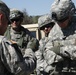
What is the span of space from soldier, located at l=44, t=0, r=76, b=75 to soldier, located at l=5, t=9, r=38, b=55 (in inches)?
62.7

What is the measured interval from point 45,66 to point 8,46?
2660 mm

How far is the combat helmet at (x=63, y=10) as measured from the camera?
551 centimetres

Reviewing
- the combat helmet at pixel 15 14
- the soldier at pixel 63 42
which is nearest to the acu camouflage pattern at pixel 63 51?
the soldier at pixel 63 42

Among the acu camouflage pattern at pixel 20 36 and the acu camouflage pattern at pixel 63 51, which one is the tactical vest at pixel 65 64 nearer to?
the acu camouflage pattern at pixel 63 51

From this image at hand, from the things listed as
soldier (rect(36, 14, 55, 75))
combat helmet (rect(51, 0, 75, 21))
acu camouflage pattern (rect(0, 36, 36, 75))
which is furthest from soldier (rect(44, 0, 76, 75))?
acu camouflage pattern (rect(0, 36, 36, 75))

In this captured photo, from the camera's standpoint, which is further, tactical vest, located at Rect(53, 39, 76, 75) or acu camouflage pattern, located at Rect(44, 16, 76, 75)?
tactical vest, located at Rect(53, 39, 76, 75)

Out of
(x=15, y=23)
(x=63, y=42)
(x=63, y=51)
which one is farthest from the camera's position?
(x=15, y=23)

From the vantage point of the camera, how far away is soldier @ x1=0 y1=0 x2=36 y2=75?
11.9ft

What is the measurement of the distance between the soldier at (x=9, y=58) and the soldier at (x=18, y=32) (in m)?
3.43

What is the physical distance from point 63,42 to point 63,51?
19 centimetres

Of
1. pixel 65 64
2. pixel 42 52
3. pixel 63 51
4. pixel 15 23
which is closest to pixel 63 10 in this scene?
pixel 63 51

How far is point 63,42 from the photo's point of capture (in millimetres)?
5496

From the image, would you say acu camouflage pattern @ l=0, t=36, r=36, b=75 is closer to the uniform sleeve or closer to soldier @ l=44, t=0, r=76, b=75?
the uniform sleeve

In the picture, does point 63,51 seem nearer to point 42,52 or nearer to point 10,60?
point 42,52
